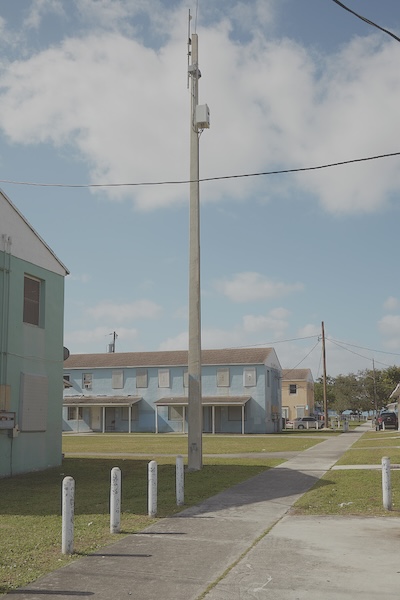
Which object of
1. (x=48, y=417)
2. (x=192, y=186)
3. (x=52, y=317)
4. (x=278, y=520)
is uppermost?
(x=192, y=186)

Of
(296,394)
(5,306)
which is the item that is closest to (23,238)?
(5,306)

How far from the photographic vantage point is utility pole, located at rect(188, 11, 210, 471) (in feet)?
59.9

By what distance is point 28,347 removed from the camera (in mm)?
19234

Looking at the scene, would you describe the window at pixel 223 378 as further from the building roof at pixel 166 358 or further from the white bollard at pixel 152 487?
the white bollard at pixel 152 487

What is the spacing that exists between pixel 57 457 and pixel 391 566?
14696mm

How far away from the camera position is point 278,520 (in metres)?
10.5

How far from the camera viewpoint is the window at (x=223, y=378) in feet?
183

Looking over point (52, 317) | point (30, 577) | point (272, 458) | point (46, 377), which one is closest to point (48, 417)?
point (46, 377)

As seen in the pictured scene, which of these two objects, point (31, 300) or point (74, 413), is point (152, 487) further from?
point (74, 413)

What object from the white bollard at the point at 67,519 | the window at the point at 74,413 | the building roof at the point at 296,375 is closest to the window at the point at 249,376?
the window at the point at 74,413

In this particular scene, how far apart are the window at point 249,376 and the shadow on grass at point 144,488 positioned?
35.0m

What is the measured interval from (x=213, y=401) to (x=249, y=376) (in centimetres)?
378

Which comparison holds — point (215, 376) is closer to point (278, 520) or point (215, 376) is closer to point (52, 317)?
point (52, 317)

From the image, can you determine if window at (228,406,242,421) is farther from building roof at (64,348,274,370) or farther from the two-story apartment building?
the two-story apartment building
